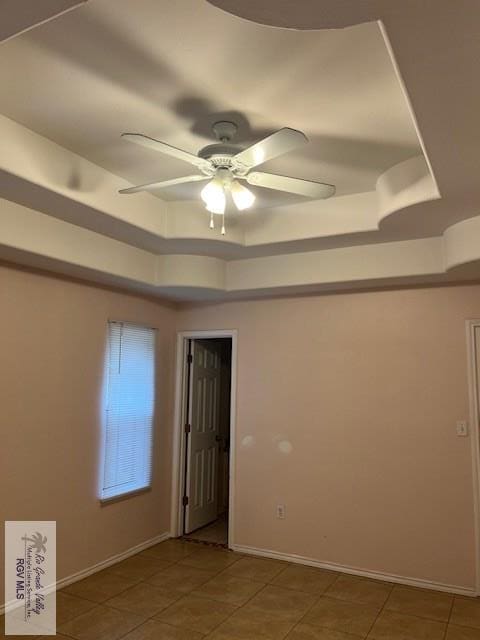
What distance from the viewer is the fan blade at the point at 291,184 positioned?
2.47 m

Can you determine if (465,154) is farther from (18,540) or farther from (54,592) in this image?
(54,592)

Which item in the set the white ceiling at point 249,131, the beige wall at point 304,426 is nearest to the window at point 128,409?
the beige wall at point 304,426

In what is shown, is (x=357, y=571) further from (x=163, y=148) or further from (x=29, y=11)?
(x=29, y=11)

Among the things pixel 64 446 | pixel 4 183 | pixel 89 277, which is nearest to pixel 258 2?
pixel 4 183

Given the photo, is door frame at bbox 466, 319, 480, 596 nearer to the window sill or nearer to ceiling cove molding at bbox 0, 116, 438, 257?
ceiling cove molding at bbox 0, 116, 438, 257

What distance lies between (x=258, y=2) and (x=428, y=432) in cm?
342

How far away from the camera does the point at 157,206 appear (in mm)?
3566

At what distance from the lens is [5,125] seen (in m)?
2.46

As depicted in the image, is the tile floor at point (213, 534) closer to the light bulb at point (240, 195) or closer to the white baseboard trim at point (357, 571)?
the white baseboard trim at point (357, 571)

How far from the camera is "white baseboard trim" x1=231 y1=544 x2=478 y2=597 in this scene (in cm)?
357

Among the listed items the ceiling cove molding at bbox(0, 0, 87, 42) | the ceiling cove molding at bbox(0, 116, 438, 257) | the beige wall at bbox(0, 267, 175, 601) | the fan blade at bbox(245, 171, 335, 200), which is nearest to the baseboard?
the beige wall at bbox(0, 267, 175, 601)

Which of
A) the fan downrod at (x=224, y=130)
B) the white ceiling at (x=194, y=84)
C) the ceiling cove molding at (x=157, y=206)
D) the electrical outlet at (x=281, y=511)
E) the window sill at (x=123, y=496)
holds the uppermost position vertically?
the white ceiling at (x=194, y=84)

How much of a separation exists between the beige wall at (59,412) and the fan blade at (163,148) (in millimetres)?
1740

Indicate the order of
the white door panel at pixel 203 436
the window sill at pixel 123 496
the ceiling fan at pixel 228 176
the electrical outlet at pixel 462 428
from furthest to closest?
1. the white door panel at pixel 203 436
2. the window sill at pixel 123 496
3. the electrical outlet at pixel 462 428
4. the ceiling fan at pixel 228 176
